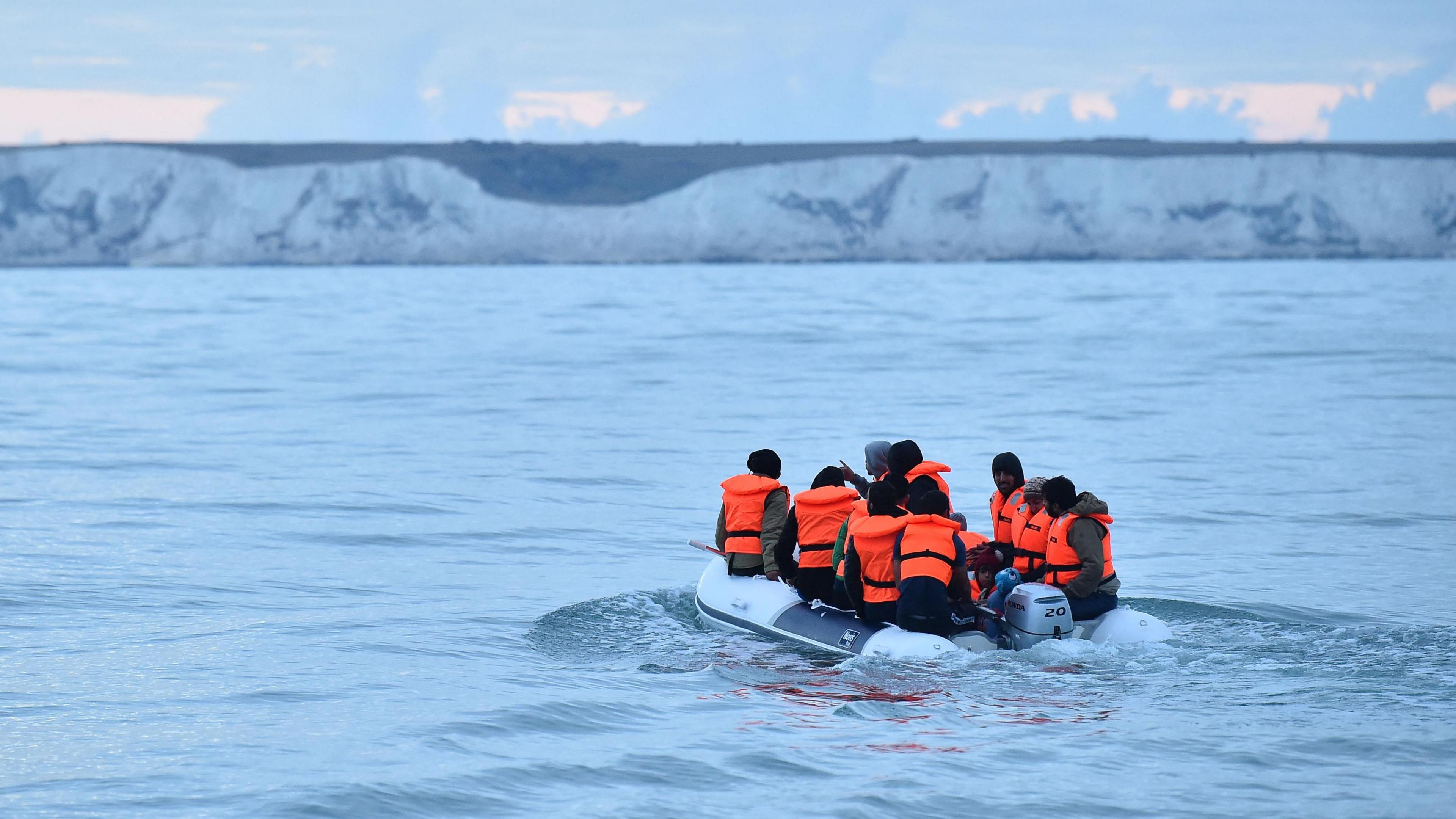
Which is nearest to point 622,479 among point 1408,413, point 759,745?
point 759,745

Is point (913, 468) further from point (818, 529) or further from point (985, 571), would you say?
point (985, 571)

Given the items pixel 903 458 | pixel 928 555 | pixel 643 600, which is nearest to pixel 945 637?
pixel 928 555

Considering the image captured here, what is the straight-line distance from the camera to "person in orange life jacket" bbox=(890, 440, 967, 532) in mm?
9734

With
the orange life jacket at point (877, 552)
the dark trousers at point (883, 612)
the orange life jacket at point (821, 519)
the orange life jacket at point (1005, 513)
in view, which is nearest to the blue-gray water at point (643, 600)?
the dark trousers at point (883, 612)

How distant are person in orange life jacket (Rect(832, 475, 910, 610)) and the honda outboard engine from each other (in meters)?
0.95

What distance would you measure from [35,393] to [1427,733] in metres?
26.2

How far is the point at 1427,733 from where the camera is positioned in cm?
834

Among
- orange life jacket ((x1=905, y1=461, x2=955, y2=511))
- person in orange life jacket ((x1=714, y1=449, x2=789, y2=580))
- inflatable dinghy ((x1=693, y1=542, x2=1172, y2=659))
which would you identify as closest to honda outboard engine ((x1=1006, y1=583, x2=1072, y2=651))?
inflatable dinghy ((x1=693, y1=542, x2=1172, y2=659))

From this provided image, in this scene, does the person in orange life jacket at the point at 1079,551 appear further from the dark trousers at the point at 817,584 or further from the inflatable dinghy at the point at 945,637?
the dark trousers at the point at 817,584

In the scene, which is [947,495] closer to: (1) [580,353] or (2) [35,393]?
(2) [35,393]

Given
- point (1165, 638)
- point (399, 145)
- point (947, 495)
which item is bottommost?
point (1165, 638)

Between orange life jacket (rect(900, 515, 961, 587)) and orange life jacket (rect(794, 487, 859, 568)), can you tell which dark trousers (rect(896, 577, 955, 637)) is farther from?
orange life jacket (rect(794, 487, 859, 568))

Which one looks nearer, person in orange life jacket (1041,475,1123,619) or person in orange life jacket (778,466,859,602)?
person in orange life jacket (1041,475,1123,619)

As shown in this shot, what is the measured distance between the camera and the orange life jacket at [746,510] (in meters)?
10.9
